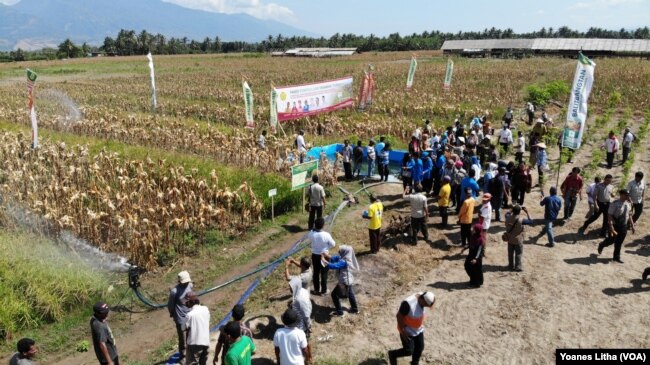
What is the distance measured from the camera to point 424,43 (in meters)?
102

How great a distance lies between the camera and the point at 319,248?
29.5 ft

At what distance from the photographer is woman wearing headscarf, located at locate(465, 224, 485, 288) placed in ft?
31.1

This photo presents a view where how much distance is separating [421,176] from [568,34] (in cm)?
12900

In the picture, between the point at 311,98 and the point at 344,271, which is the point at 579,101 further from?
the point at 311,98

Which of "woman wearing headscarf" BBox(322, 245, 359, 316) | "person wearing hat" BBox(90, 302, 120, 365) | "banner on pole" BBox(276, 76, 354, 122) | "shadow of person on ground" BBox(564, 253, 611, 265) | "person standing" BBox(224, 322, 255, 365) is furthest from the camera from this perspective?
"banner on pole" BBox(276, 76, 354, 122)

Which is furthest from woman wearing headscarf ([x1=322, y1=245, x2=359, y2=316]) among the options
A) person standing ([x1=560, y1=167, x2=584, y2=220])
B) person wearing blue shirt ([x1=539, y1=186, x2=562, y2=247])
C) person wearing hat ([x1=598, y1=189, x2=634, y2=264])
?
person standing ([x1=560, y1=167, x2=584, y2=220])

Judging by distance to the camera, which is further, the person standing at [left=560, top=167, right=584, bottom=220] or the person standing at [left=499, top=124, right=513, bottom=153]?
the person standing at [left=499, top=124, right=513, bottom=153]

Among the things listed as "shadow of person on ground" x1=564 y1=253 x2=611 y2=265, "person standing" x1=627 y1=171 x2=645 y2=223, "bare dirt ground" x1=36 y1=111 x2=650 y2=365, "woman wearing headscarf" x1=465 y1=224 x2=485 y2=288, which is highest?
"person standing" x1=627 y1=171 x2=645 y2=223

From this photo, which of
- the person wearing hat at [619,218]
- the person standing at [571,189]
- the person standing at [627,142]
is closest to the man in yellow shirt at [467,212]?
the person wearing hat at [619,218]

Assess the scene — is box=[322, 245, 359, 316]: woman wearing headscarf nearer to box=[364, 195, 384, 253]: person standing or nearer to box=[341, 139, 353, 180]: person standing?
box=[364, 195, 384, 253]: person standing

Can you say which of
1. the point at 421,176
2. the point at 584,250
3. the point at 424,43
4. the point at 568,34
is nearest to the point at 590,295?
the point at 584,250

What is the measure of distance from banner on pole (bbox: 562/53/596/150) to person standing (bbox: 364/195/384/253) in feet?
20.7

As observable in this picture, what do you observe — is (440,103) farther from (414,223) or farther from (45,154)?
(45,154)

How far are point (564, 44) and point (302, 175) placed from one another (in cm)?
7191
